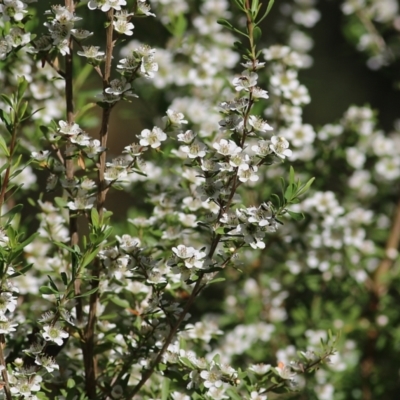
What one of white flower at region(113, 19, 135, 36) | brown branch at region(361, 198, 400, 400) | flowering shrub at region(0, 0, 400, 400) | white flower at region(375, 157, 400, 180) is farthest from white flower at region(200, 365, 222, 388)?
white flower at region(375, 157, 400, 180)

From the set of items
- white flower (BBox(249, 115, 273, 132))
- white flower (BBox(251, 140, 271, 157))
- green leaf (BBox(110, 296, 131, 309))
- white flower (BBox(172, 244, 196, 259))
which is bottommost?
green leaf (BBox(110, 296, 131, 309))

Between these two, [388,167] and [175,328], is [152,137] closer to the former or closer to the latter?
[175,328]

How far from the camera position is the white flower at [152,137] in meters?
0.75

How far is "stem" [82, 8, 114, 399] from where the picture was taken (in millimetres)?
720

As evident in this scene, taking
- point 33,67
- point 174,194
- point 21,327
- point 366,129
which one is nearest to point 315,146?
point 366,129

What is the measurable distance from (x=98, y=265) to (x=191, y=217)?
16cm

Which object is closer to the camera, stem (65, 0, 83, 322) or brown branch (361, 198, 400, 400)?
stem (65, 0, 83, 322)

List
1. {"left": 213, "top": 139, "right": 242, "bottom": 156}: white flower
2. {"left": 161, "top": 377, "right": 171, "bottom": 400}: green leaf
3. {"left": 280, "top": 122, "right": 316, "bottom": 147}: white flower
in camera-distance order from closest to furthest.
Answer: {"left": 213, "top": 139, "right": 242, "bottom": 156}: white flower
{"left": 161, "top": 377, "right": 171, "bottom": 400}: green leaf
{"left": 280, "top": 122, "right": 316, "bottom": 147}: white flower

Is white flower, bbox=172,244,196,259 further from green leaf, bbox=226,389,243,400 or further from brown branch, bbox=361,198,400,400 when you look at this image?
brown branch, bbox=361,198,400,400

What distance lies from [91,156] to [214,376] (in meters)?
0.27

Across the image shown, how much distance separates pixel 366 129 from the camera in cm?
121

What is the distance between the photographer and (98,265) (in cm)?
78

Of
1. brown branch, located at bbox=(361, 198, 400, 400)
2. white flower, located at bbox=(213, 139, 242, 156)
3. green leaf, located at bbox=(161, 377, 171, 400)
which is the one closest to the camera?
white flower, located at bbox=(213, 139, 242, 156)

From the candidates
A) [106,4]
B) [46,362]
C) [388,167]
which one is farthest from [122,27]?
[388,167]
